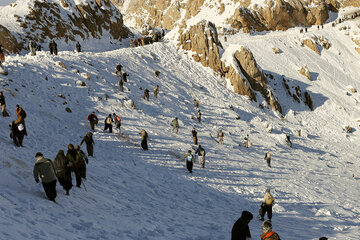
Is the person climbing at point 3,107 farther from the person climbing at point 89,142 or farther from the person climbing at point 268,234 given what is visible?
the person climbing at point 268,234

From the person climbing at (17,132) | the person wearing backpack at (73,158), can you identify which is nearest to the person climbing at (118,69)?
the person climbing at (17,132)

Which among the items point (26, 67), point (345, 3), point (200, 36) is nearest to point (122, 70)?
point (26, 67)

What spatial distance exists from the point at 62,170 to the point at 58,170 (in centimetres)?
14

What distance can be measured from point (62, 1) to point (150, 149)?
36134mm

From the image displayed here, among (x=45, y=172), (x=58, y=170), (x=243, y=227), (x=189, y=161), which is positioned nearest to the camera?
(x=243, y=227)

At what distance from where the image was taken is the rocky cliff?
37.5 metres

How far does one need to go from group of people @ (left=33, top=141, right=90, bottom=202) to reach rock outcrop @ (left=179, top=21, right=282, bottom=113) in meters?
31.4

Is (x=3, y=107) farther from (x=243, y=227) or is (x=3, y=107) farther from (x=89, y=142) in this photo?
(x=243, y=227)

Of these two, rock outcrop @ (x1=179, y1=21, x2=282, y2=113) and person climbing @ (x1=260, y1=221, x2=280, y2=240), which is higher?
rock outcrop @ (x1=179, y1=21, x2=282, y2=113)

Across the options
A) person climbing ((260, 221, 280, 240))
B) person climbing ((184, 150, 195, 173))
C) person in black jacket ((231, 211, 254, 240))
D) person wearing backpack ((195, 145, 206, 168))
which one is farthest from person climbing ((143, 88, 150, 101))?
person climbing ((260, 221, 280, 240))

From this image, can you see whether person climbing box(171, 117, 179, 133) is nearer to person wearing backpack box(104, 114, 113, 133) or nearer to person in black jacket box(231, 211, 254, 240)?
person wearing backpack box(104, 114, 113, 133)

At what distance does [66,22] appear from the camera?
4222cm

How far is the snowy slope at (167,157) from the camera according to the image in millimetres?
9570

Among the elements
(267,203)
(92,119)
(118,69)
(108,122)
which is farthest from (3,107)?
(267,203)
